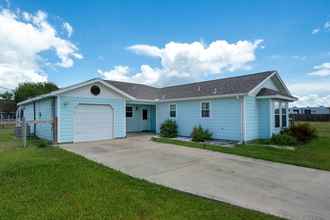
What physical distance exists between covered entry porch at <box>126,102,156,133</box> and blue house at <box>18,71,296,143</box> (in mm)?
2825

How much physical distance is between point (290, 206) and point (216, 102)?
918 centimetres

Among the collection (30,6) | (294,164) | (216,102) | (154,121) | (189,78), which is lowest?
(294,164)

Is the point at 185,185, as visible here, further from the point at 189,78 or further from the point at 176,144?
the point at 189,78

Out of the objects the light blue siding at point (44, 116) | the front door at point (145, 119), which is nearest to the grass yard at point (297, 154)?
the front door at point (145, 119)

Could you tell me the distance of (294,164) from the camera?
7320 millimetres

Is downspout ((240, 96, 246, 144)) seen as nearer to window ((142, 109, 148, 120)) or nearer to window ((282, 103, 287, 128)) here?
window ((282, 103, 287, 128))

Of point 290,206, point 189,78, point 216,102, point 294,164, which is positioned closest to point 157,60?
point 189,78

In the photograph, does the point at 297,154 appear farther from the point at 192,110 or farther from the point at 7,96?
the point at 7,96

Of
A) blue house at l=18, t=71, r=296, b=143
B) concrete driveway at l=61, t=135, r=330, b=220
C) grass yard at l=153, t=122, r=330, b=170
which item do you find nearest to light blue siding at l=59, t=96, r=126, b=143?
blue house at l=18, t=71, r=296, b=143

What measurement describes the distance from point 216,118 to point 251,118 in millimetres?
2035

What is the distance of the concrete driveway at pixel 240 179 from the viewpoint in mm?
3971

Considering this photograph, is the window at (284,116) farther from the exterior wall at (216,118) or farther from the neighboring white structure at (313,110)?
the neighboring white structure at (313,110)

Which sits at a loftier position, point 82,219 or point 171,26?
point 171,26

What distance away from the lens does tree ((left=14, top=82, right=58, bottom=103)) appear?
3869 centimetres
